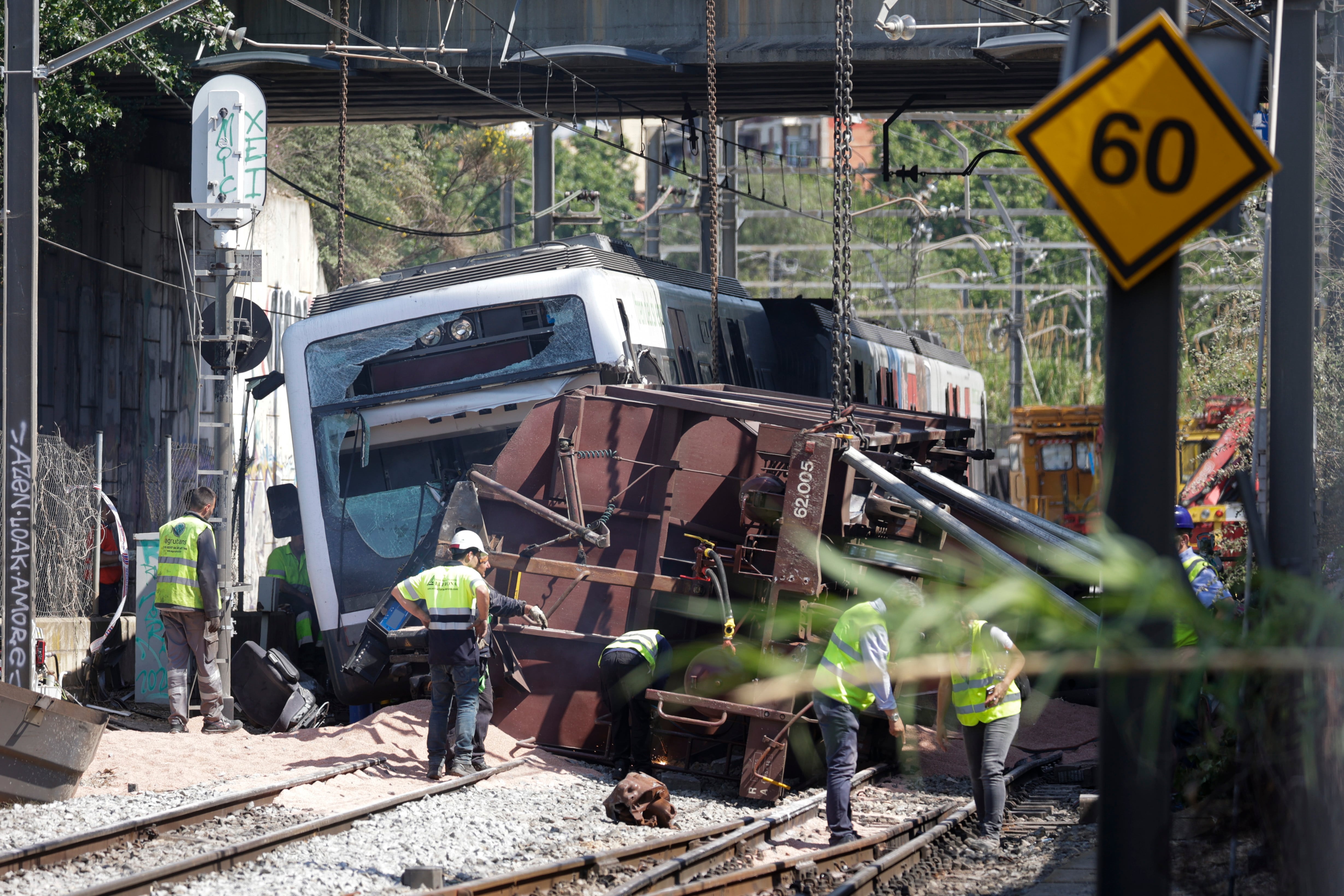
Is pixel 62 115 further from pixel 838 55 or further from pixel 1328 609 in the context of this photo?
pixel 1328 609

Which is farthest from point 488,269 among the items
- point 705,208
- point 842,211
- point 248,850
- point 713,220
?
point 705,208

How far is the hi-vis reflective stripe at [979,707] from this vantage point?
9102 mm

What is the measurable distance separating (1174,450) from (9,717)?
7.87 m

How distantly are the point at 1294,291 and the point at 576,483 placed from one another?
5296 millimetres

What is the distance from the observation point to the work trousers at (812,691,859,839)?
891 cm

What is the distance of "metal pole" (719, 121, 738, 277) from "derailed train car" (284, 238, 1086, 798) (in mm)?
12984

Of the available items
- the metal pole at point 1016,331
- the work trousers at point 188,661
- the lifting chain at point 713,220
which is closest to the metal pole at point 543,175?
the lifting chain at point 713,220

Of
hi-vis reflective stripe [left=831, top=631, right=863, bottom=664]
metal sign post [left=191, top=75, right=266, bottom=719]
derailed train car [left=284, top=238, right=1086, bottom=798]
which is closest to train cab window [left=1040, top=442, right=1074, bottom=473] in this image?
Answer: derailed train car [left=284, top=238, right=1086, bottom=798]

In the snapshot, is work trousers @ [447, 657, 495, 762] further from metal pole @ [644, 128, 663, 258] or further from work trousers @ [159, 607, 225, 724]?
metal pole @ [644, 128, 663, 258]

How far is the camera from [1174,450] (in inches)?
143

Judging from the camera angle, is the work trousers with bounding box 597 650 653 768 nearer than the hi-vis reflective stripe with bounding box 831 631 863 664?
No

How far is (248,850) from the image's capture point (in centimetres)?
815

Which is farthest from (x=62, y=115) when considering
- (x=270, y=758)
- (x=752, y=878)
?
(x=752, y=878)

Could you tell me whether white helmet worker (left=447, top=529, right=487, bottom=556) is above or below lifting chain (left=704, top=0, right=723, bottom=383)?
below
